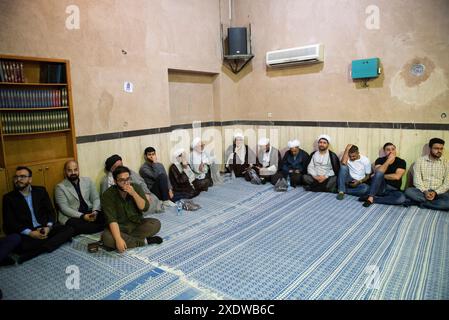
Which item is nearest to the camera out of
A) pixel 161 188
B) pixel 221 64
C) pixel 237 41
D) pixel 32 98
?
pixel 32 98

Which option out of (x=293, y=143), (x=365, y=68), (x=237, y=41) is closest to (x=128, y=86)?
(x=237, y=41)

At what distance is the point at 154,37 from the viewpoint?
15.8 ft

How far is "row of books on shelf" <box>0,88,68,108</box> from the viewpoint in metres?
3.26

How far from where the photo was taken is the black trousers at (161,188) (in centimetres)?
450

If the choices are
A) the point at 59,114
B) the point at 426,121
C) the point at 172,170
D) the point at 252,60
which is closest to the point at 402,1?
the point at 426,121

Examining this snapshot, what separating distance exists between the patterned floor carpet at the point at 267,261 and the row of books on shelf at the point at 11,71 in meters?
1.79

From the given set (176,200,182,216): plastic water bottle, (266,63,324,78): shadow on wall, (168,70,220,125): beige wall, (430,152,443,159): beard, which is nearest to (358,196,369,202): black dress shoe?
(430,152,443,159): beard

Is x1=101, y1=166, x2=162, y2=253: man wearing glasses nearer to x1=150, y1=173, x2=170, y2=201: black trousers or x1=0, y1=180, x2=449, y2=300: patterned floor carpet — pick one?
x1=0, y1=180, x2=449, y2=300: patterned floor carpet

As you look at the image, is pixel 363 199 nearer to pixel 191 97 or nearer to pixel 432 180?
pixel 432 180

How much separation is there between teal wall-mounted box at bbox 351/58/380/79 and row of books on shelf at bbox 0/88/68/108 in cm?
401

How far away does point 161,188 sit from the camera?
452 cm

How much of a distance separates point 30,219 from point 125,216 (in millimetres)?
953
